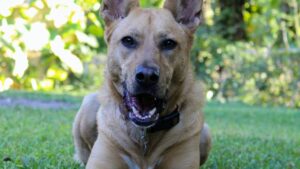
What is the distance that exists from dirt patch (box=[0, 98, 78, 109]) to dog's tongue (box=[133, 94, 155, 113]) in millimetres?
6798

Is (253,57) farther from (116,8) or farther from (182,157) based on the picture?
(182,157)

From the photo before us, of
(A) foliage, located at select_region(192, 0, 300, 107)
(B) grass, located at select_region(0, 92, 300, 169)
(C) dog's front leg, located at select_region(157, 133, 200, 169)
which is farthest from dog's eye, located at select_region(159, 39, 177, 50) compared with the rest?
(A) foliage, located at select_region(192, 0, 300, 107)

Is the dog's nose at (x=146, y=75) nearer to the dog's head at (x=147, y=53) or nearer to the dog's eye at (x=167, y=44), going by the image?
the dog's head at (x=147, y=53)

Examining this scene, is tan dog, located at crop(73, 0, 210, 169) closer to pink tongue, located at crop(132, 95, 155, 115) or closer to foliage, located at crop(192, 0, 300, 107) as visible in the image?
pink tongue, located at crop(132, 95, 155, 115)

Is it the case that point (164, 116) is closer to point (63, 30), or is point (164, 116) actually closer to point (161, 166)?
point (161, 166)

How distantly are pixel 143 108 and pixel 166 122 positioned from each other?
0.27m

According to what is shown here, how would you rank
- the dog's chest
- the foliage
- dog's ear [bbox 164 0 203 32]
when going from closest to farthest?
the dog's chest → dog's ear [bbox 164 0 203 32] → the foliage

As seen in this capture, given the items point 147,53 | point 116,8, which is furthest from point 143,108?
point 116,8

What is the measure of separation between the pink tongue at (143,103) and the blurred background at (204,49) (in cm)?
868

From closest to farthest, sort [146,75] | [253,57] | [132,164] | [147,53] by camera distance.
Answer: [146,75] → [147,53] → [132,164] → [253,57]

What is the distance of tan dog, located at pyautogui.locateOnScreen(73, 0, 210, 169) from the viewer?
4.33 metres

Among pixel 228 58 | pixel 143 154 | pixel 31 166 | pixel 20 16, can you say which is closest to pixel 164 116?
pixel 143 154

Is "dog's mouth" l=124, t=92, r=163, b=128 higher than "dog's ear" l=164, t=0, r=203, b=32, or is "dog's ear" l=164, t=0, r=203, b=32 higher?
"dog's ear" l=164, t=0, r=203, b=32

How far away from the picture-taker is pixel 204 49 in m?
19.1
